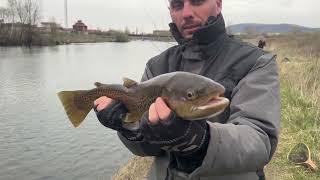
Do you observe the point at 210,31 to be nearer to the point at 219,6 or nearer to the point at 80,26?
the point at 219,6

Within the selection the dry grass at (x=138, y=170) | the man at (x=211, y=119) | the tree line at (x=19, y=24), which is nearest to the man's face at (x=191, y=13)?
the man at (x=211, y=119)

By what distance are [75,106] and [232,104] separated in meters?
0.96

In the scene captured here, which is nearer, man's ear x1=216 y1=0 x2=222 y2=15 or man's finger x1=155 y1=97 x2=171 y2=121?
man's finger x1=155 y1=97 x2=171 y2=121

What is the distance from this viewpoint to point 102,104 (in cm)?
283

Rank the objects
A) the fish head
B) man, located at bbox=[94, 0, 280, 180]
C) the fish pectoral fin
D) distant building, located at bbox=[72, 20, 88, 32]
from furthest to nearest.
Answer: distant building, located at bbox=[72, 20, 88, 32] → the fish pectoral fin → man, located at bbox=[94, 0, 280, 180] → the fish head

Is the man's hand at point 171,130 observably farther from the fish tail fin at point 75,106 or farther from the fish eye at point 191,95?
the fish tail fin at point 75,106

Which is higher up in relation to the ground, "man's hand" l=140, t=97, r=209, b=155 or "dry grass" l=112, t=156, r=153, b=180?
"man's hand" l=140, t=97, r=209, b=155

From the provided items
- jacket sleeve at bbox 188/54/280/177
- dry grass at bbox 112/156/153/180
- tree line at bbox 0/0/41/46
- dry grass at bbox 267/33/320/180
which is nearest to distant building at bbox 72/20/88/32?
tree line at bbox 0/0/41/46

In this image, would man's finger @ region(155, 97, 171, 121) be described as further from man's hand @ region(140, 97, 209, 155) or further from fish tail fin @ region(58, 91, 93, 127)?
fish tail fin @ region(58, 91, 93, 127)

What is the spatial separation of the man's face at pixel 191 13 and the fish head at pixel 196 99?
0.93 metres

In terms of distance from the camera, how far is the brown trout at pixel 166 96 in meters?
2.22

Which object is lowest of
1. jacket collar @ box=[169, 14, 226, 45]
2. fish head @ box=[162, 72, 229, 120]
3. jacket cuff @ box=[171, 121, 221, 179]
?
jacket cuff @ box=[171, 121, 221, 179]

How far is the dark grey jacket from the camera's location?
2.54 meters

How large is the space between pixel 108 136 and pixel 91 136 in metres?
0.49
